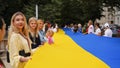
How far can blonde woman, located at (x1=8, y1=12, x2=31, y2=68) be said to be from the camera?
562 centimetres

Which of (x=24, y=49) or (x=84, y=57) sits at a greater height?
(x=24, y=49)

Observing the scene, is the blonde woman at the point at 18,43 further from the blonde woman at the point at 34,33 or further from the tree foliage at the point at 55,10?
the tree foliage at the point at 55,10

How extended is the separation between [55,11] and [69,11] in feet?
10.5

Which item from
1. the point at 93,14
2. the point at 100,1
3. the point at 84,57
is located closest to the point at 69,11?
the point at 93,14

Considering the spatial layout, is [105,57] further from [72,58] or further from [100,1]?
[100,1]

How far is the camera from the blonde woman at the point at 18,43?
562 centimetres

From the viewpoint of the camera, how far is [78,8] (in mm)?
57875

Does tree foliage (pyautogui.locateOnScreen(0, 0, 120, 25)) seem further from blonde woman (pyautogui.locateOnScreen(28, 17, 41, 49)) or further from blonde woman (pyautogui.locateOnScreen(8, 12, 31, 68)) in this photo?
blonde woman (pyautogui.locateOnScreen(8, 12, 31, 68))

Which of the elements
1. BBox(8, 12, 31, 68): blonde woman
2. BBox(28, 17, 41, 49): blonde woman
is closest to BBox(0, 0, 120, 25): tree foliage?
BBox(28, 17, 41, 49): blonde woman

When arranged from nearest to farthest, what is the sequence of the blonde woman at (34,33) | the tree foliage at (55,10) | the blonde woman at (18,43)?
the blonde woman at (18,43) < the blonde woman at (34,33) < the tree foliage at (55,10)

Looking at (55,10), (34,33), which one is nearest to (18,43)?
(34,33)

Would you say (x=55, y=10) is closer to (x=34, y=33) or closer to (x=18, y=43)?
(x=34, y=33)

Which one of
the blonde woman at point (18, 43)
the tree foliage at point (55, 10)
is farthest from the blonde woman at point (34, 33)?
the tree foliage at point (55, 10)

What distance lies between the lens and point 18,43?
226 inches
